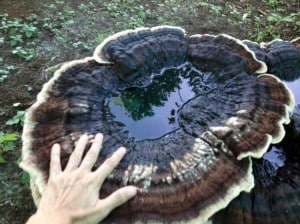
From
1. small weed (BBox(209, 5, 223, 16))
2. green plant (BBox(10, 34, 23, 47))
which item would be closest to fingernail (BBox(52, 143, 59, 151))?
green plant (BBox(10, 34, 23, 47))

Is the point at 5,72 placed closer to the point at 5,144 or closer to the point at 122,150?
the point at 5,144

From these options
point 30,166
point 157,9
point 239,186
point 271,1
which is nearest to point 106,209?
point 30,166

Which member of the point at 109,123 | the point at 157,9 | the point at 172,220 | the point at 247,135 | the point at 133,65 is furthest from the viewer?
the point at 157,9

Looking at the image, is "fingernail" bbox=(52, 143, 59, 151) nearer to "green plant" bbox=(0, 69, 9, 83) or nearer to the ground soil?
the ground soil

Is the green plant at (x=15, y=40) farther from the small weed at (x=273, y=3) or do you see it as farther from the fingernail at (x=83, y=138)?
the small weed at (x=273, y=3)

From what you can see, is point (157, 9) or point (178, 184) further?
point (157, 9)

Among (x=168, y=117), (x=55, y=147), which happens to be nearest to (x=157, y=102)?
(x=168, y=117)

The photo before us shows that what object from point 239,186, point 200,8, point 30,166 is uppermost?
point 239,186

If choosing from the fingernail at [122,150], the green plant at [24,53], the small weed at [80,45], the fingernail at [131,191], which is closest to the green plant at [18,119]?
the green plant at [24,53]

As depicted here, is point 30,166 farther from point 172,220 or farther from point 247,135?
point 247,135
